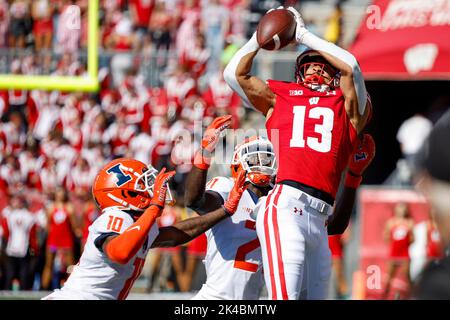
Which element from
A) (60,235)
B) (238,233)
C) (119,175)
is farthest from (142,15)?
(119,175)

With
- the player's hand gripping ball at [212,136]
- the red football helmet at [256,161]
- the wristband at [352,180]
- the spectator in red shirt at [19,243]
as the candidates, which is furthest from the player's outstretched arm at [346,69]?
the spectator in red shirt at [19,243]

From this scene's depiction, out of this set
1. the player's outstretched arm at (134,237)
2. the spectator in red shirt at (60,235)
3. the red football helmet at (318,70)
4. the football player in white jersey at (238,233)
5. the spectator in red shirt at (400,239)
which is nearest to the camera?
the player's outstretched arm at (134,237)

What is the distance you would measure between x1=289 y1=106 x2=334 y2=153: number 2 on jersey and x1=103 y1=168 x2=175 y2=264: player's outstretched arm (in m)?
0.75

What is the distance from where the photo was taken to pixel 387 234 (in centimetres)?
1161

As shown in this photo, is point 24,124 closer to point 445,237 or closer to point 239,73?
point 239,73

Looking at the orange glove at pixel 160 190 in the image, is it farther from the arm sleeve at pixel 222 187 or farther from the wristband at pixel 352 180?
the wristband at pixel 352 180

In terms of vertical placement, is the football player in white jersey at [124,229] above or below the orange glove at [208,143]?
below

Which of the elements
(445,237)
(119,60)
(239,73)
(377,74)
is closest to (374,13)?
(377,74)

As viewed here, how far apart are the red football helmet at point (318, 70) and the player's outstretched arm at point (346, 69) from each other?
0.12 metres

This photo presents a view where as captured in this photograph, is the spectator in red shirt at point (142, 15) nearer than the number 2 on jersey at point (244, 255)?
No

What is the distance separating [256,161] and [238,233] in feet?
1.31

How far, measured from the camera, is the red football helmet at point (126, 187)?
5.05 meters
